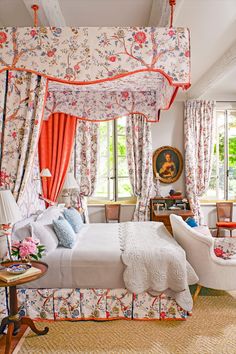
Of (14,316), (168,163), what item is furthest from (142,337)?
(168,163)

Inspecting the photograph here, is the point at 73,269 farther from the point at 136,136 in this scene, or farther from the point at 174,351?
the point at 136,136

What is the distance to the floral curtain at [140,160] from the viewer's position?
704 cm

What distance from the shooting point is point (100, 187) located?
291 inches

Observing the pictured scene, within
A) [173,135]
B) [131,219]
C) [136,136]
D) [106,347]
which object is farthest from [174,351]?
[173,135]

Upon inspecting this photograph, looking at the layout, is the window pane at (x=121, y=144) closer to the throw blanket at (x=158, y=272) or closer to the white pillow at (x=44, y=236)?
the white pillow at (x=44, y=236)

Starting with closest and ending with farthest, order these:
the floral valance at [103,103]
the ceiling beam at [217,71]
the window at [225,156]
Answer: the ceiling beam at [217,71], the floral valance at [103,103], the window at [225,156]

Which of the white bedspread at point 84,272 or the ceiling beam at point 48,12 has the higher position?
the ceiling beam at point 48,12

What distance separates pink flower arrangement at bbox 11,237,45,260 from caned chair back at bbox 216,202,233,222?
5185mm

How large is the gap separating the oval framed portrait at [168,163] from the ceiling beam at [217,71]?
1.44m

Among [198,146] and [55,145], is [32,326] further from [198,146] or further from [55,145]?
[198,146]

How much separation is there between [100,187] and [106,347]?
4.56 m

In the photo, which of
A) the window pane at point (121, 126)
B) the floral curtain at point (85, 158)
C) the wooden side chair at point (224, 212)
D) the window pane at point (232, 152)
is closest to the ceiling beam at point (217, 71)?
the window pane at point (232, 152)

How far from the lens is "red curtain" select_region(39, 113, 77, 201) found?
530 centimetres

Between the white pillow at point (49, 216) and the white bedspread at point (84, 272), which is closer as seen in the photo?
the white bedspread at point (84, 272)
